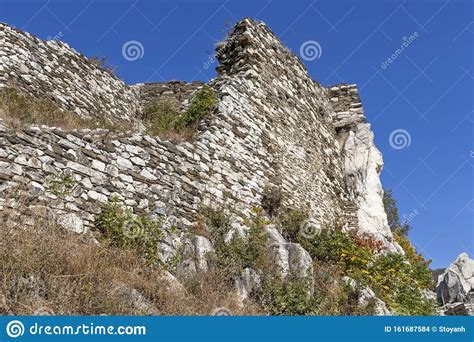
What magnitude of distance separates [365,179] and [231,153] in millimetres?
7225

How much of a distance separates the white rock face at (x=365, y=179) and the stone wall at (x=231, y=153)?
4cm

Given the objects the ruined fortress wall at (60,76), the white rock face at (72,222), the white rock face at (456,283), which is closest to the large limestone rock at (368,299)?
the white rock face at (72,222)

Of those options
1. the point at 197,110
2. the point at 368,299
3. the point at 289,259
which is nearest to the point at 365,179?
the point at 197,110

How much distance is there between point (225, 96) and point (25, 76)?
422 cm

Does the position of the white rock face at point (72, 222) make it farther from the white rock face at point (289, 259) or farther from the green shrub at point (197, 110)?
the green shrub at point (197, 110)

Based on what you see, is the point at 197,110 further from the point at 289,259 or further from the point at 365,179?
the point at 365,179

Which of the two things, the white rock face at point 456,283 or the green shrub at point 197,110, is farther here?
the white rock face at point 456,283

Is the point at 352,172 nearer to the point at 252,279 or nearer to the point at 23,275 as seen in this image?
the point at 252,279

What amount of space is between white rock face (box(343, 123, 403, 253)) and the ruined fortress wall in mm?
7270

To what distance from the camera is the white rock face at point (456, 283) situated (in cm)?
1644

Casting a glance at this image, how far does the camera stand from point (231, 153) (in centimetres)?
927

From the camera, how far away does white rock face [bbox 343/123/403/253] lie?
1360cm

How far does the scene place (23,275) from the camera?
4.40 metres

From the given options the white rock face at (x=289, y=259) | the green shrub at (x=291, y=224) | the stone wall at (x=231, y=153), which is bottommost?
the white rock face at (x=289, y=259)
